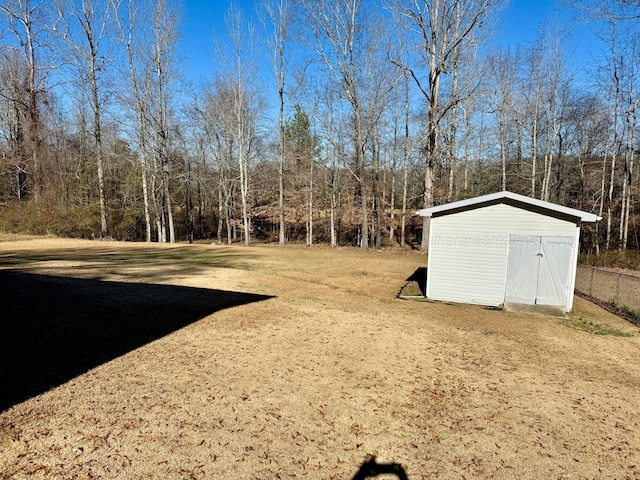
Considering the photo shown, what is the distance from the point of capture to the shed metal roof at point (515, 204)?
930 centimetres

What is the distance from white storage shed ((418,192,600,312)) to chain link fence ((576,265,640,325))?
214 centimetres

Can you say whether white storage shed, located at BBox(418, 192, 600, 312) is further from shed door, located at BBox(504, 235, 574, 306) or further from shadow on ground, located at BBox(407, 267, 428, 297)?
shadow on ground, located at BBox(407, 267, 428, 297)

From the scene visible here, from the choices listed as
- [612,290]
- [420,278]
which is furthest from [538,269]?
[612,290]

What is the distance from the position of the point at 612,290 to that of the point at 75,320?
17.0 meters

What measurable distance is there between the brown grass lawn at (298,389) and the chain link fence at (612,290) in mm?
1505

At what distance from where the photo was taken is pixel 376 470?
3248 mm

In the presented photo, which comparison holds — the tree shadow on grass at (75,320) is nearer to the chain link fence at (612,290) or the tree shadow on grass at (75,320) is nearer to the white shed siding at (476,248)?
the white shed siding at (476,248)

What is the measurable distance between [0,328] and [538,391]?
885cm

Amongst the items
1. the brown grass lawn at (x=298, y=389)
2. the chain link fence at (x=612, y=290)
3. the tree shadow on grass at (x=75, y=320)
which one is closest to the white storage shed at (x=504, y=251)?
the brown grass lawn at (x=298, y=389)

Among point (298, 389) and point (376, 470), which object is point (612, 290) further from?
point (376, 470)

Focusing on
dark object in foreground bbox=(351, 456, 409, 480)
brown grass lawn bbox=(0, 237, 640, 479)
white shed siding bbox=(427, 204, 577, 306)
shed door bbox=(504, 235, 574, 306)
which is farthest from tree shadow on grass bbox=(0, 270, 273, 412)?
shed door bbox=(504, 235, 574, 306)

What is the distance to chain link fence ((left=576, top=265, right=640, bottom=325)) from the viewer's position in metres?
10.3

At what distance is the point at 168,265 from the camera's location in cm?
1457

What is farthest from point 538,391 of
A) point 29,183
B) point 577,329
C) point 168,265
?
point 29,183
